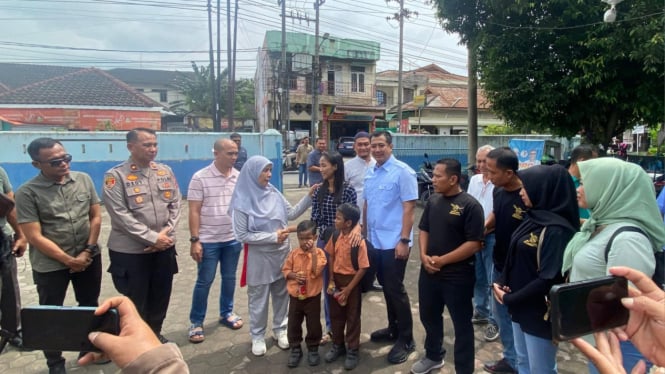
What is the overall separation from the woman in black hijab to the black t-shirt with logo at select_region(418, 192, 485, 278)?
0.40 metres

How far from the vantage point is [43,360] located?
120 inches

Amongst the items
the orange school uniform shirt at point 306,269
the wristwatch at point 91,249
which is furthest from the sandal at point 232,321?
the wristwatch at point 91,249

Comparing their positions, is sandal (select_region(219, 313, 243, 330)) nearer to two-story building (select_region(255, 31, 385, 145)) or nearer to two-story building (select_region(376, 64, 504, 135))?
two-story building (select_region(255, 31, 385, 145))

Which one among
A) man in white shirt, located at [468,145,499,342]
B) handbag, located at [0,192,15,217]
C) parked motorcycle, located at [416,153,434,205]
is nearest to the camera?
handbag, located at [0,192,15,217]

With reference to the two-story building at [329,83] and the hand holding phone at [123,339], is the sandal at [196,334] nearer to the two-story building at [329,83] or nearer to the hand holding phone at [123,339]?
the hand holding phone at [123,339]

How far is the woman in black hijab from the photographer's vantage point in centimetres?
194

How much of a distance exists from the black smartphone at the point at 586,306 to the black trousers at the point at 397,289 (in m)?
2.05

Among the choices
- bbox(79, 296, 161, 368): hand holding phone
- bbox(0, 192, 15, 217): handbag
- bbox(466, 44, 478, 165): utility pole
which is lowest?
bbox(79, 296, 161, 368): hand holding phone

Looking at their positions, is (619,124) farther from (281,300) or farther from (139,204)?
(139,204)

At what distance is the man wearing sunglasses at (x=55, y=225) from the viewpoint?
8.82 feet

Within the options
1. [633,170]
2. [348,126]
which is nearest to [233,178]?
[633,170]

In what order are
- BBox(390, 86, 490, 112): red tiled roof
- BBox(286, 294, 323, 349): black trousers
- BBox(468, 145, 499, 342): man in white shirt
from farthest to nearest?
BBox(390, 86, 490, 112): red tiled roof → BBox(468, 145, 499, 342): man in white shirt → BBox(286, 294, 323, 349): black trousers

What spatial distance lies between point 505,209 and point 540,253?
28.4 inches

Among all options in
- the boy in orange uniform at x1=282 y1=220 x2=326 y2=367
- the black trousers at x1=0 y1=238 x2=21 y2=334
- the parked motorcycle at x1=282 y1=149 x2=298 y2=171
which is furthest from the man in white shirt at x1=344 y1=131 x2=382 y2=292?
the parked motorcycle at x1=282 y1=149 x2=298 y2=171
